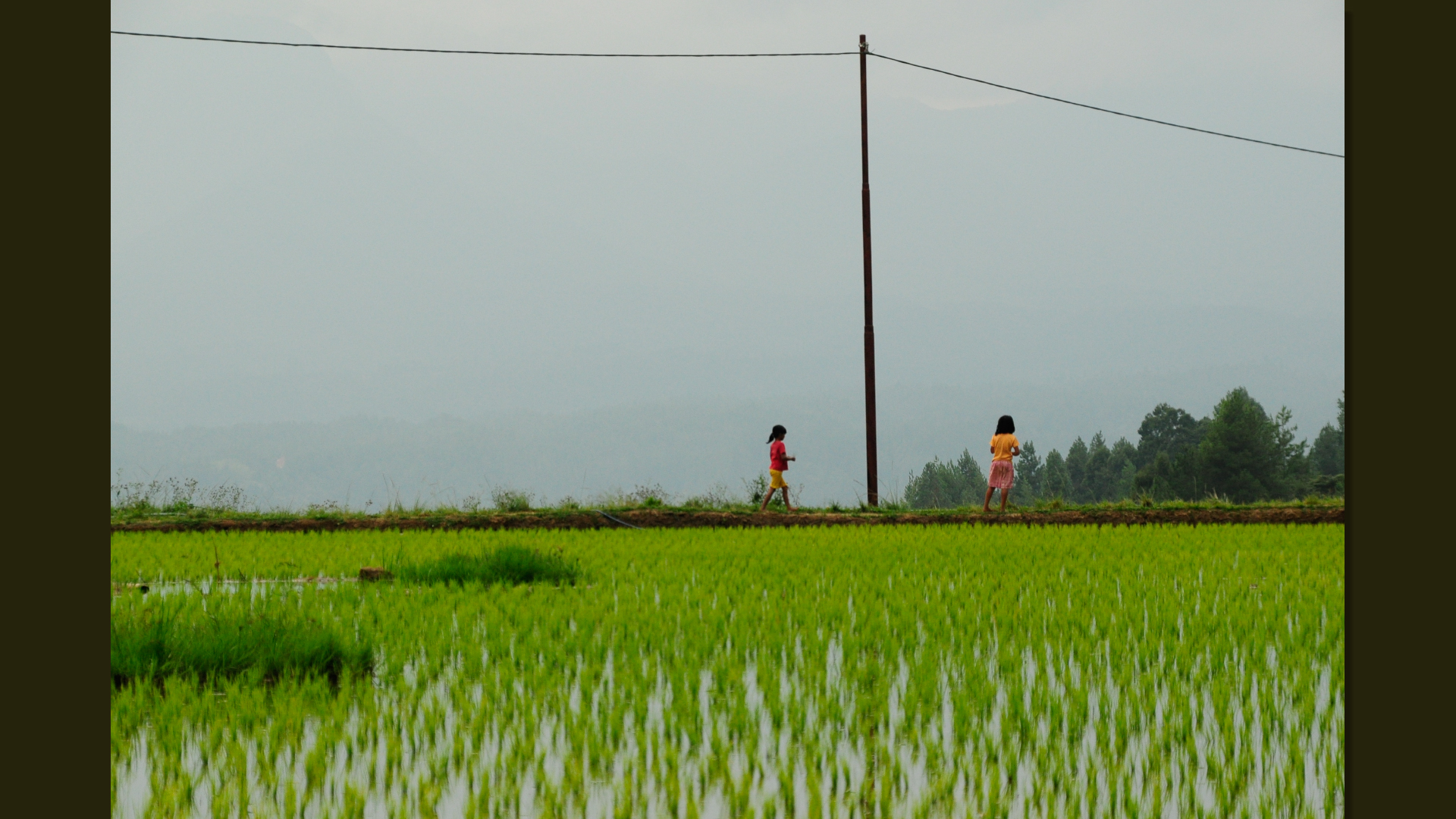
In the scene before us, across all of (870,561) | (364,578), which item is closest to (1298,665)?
(870,561)

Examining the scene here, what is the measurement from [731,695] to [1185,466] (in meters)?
69.7

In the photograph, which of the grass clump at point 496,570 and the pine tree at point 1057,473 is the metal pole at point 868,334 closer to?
the grass clump at point 496,570

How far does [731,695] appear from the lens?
4574mm

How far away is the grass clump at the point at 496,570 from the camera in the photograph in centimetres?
825

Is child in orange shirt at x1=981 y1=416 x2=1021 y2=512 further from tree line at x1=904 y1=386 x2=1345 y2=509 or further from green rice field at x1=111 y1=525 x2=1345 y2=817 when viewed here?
tree line at x1=904 y1=386 x2=1345 y2=509

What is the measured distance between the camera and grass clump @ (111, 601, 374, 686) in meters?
4.90

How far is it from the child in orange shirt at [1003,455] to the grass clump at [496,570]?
9.66 metres

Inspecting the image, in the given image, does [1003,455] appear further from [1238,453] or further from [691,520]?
[1238,453]

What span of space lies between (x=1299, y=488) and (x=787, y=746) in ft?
244

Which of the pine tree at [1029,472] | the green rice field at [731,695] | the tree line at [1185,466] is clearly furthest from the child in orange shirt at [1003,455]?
the pine tree at [1029,472]

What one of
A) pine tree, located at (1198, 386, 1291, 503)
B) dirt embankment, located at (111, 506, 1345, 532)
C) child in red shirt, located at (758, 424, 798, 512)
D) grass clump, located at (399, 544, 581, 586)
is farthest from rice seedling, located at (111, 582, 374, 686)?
pine tree, located at (1198, 386, 1291, 503)

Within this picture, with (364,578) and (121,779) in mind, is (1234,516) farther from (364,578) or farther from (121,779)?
(121,779)

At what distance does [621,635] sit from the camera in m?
5.95

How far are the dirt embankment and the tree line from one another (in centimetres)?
3230
